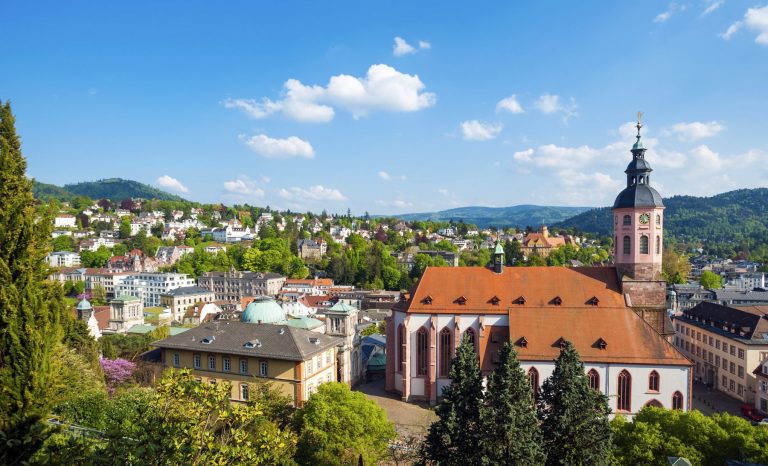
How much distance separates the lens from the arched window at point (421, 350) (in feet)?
139

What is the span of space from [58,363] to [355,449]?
16906mm

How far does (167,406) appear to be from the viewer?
12.2 metres

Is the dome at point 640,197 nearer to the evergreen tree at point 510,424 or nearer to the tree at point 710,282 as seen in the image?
the evergreen tree at point 510,424

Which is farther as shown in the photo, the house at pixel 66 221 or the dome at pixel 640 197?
the house at pixel 66 221

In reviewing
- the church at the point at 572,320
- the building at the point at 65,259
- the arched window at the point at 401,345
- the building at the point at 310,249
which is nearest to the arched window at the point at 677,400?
the church at the point at 572,320

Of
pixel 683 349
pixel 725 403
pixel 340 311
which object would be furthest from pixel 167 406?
pixel 683 349

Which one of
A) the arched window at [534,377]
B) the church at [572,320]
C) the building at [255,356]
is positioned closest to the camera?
the church at [572,320]

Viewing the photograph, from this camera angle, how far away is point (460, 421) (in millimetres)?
23750

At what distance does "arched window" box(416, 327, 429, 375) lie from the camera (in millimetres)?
42312

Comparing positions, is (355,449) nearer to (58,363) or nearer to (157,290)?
(58,363)

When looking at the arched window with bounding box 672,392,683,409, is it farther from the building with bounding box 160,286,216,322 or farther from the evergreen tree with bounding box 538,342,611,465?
the building with bounding box 160,286,216,322

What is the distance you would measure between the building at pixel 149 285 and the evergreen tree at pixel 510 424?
348ft

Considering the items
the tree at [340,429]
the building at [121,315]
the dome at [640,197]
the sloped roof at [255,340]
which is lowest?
the building at [121,315]

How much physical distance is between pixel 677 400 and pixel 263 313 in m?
37.9
